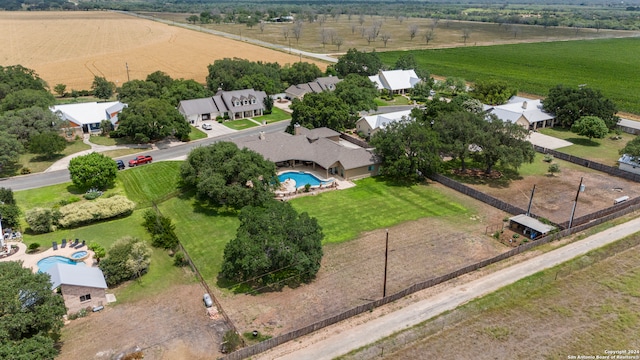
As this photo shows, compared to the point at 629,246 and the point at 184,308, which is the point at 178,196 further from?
the point at 629,246

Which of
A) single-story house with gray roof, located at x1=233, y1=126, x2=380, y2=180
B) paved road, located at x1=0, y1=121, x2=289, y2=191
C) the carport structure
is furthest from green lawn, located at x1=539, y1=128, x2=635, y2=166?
paved road, located at x1=0, y1=121, x2=289, y2=191

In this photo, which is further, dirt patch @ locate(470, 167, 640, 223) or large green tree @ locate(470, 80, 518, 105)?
large green tree @ locate(470, 80, 518, 105)

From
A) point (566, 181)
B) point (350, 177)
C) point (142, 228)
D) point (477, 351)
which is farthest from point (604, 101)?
point (142, 228)

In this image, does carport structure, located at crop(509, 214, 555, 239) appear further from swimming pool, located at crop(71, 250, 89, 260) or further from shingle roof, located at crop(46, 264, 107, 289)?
swimming pool, located at crop(71, 250, 89, 260)

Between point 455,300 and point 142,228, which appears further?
point 142,228

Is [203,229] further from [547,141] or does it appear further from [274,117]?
[547,141]

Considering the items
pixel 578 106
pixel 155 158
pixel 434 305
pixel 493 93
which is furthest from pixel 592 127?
pixel 155 158
